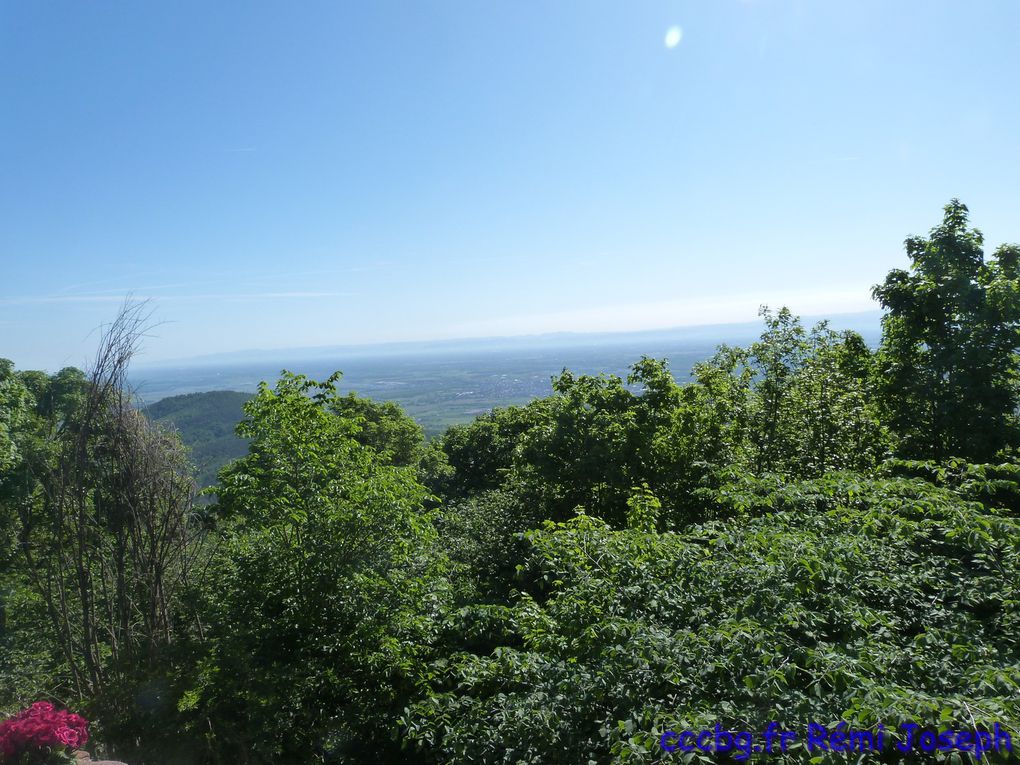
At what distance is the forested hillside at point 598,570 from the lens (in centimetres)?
396

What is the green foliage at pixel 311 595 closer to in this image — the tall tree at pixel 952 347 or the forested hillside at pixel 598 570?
the forested hillside at pixel 598 570

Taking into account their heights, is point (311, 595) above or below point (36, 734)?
below

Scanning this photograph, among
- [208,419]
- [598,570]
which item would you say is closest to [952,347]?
[598,570]

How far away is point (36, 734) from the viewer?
4953mm

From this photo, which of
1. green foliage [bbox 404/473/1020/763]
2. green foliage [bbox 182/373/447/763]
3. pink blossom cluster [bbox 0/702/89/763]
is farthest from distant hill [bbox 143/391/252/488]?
green foliage [bbox 404/473/1020/763]

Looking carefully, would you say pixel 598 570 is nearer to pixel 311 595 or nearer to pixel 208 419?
pixel 311 595

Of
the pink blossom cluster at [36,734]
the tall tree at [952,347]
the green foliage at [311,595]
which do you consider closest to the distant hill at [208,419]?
the green foliage at [311,595]

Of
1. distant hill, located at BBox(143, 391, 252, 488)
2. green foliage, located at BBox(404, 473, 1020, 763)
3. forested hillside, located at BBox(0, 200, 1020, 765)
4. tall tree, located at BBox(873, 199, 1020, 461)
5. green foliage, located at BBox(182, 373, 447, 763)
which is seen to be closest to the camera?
green foliage, located at BBox(404, 473, 1020, 763)

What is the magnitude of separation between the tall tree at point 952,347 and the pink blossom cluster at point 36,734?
47.1 ft

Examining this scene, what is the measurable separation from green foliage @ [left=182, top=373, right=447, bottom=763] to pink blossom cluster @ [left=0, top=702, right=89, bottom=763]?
1934 mm

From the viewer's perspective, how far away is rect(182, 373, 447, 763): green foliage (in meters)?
7.09

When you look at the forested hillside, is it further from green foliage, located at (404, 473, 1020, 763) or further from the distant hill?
the distant hill

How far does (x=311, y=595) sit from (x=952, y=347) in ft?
42.9

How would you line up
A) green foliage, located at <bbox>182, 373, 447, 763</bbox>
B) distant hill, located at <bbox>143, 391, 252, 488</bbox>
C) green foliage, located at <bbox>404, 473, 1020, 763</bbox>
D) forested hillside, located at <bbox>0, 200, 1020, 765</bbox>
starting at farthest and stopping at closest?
distant hill, located at <bbox>143, 391, 252, 488</bbox> → green foliage, located at <bbox>182, 373, 447, 763</bbox> → forested hillside, located at <bbox>0, 200, 1020, 765</bbox> → green foliage, located at <bbox>404, 473, 1020, 763</bbox>
